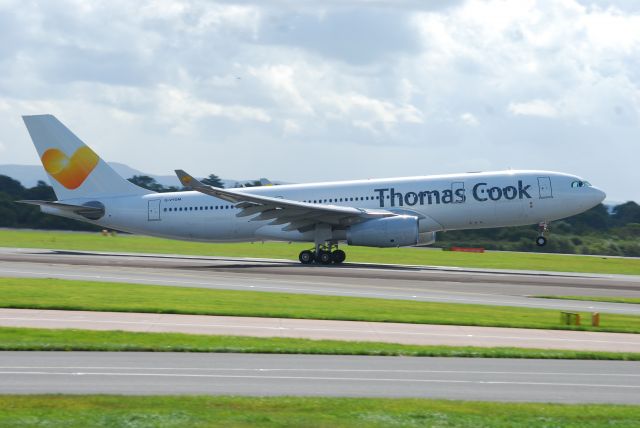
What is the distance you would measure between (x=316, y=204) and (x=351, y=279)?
10.5m

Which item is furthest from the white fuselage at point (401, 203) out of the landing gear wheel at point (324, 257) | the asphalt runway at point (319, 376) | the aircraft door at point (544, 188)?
the asphalt runway at point (319, 376)

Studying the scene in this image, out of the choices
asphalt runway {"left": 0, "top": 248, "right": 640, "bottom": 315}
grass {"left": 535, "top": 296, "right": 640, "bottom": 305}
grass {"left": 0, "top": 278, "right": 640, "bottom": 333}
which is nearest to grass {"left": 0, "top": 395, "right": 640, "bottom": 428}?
grass {"left": 0, "top": 278, "right": 640, "bottom": 333}

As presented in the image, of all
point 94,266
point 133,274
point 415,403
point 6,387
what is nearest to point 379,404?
point 415,403

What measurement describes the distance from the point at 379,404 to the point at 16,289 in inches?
760

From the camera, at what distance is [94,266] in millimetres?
43781

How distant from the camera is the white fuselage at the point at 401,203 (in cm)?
4800

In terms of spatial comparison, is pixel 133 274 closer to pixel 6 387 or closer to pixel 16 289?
pixel 16 289

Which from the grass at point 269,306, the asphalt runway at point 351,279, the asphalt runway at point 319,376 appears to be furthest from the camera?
the asphalt runway at point 351,279

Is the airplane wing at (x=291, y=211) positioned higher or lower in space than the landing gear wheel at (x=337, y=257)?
higher

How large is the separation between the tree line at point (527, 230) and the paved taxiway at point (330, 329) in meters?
41.0

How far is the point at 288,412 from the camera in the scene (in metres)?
13.7

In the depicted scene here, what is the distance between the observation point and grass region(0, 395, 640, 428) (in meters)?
12.8

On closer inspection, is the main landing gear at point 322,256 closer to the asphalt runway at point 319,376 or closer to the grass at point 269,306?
the grass at point 269,306

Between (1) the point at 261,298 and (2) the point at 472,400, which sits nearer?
(2) the point at 472,400
